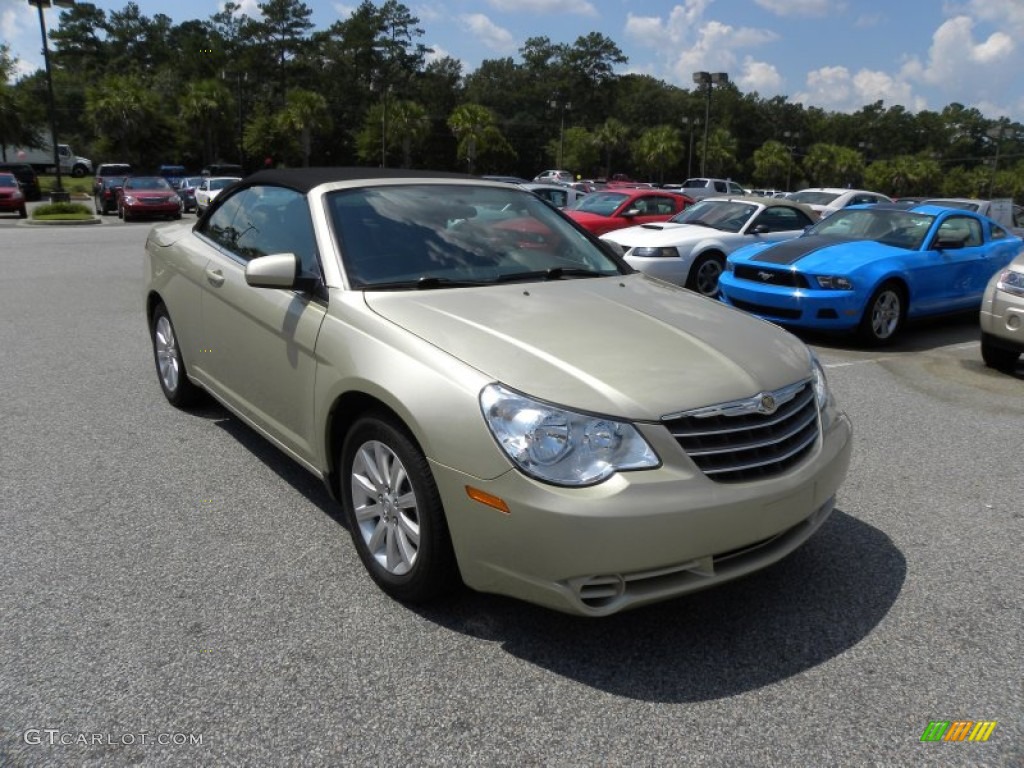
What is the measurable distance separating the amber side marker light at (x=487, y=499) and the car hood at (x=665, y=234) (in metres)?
8.36

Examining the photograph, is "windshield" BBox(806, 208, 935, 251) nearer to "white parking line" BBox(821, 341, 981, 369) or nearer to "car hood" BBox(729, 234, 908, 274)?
"car hood" BBox(729, 234, 908, 274)

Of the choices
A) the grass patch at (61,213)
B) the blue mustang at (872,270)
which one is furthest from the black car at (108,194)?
the blue mustang at (872,270)

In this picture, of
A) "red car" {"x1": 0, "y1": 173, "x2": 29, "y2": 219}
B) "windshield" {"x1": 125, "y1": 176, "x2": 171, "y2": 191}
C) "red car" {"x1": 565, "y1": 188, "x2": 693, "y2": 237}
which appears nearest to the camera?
"red car" {"x1": 565, "y1": 188, "x2": 693, "y2": 237}

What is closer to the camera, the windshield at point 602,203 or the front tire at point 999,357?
the front tire at point 999,357

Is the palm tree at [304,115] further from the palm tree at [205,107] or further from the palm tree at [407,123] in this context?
the palm tree at [407,123]

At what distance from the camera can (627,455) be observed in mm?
2639

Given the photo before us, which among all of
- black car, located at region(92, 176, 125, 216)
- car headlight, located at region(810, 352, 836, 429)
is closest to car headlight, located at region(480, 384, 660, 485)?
car headlight, located at region(810, 352, 836, 429)

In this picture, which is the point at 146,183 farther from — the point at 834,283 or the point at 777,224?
the point at 834,283

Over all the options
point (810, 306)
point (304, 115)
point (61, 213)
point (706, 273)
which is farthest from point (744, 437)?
point (304, 115)

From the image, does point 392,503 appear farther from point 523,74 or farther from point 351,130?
point 523,74

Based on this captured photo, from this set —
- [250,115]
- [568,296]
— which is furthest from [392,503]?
[250,115]

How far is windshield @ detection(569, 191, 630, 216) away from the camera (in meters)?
14.4

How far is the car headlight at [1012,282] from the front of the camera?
7.01 m
